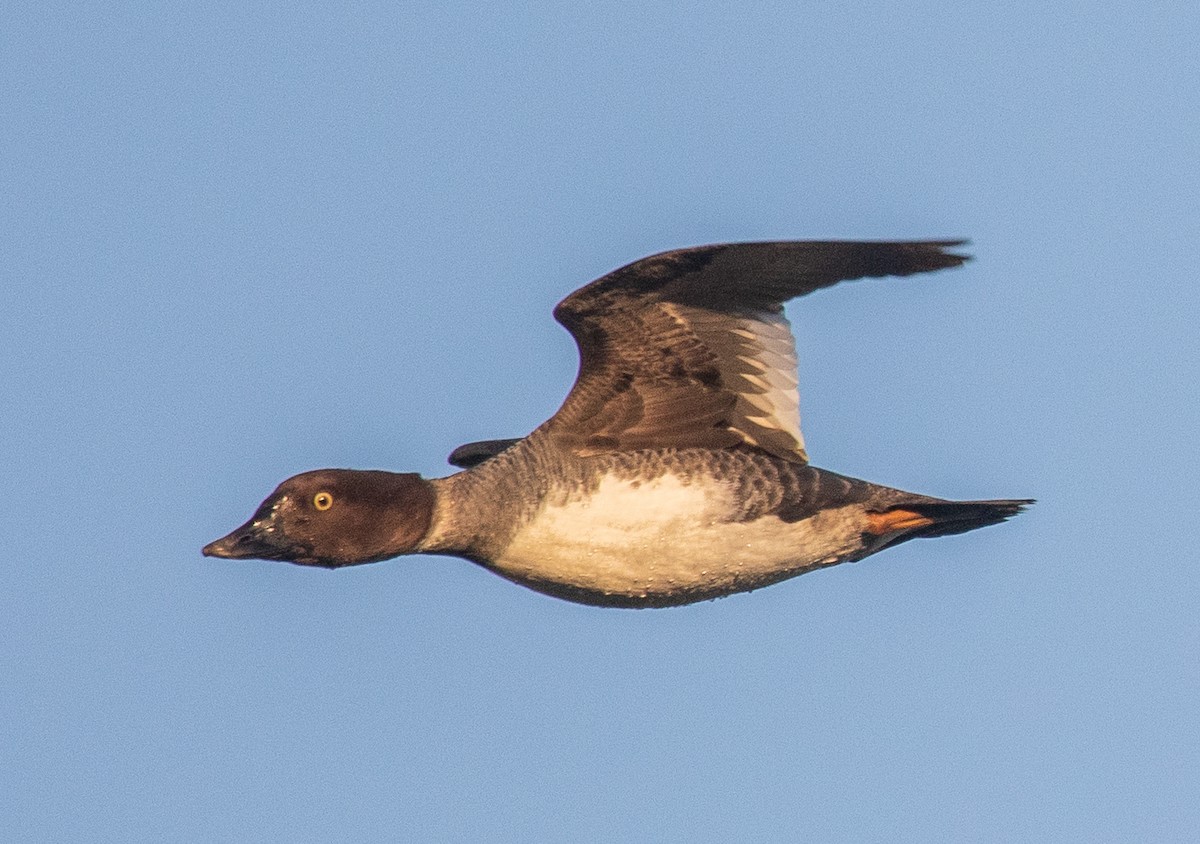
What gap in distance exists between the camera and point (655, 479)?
1045 centimetres

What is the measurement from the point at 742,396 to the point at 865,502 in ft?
2.79

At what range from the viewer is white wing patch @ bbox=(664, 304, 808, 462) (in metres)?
10.5

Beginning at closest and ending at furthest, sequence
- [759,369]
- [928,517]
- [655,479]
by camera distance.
Result: [655,479], [759,369], [928,517]

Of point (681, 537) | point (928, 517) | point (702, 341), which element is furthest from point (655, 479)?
point (928, 517)

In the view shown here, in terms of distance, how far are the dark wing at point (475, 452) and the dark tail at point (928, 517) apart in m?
2.08

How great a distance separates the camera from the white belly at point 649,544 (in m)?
10.2

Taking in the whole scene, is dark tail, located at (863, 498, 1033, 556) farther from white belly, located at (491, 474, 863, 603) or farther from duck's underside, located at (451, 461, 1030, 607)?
white belly, located at (491, 474, 863, 603)

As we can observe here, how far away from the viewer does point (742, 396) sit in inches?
422

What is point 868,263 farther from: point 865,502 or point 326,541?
point 326,541

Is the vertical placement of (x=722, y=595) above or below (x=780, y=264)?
below

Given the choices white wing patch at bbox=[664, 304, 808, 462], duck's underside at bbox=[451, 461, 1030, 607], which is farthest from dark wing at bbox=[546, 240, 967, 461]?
duck's underside at bbox=[451, 461, 1030, 607]

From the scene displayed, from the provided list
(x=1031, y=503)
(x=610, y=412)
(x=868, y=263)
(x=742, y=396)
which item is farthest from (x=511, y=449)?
(x=1031, y=503)

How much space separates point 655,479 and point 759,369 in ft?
2.54

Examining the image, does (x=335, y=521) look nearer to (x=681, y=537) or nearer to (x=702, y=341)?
(x=681, y=537)
